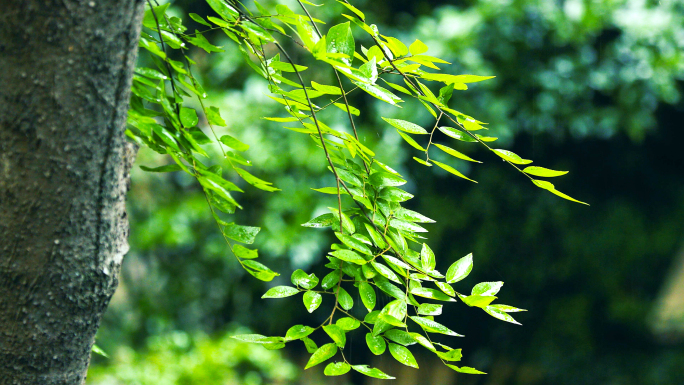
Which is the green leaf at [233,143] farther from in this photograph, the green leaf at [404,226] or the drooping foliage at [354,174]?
the green leaf at [404,226]

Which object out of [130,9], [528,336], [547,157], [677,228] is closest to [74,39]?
[130,9]

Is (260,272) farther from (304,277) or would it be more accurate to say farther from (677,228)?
(677,228)

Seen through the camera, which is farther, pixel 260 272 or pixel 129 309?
pixel 129 309

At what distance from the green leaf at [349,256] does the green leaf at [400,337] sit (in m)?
0.06

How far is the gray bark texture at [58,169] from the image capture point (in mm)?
321

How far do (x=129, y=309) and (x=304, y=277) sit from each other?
2066 millimetres

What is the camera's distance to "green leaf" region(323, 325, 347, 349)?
0.41 metres

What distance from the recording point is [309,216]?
1.75m

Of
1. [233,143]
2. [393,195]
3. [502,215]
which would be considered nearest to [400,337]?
[393,195]

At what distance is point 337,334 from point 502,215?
2069mm

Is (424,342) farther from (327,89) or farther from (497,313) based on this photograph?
(327,89)

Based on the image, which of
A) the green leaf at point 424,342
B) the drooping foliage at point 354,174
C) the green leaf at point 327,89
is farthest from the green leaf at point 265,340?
the green leaf at point 327,89

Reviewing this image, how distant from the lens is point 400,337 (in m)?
0.42

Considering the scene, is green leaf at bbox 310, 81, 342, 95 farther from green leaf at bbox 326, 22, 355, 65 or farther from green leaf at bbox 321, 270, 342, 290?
green leaf at bbox 321, 270, 342, 290
